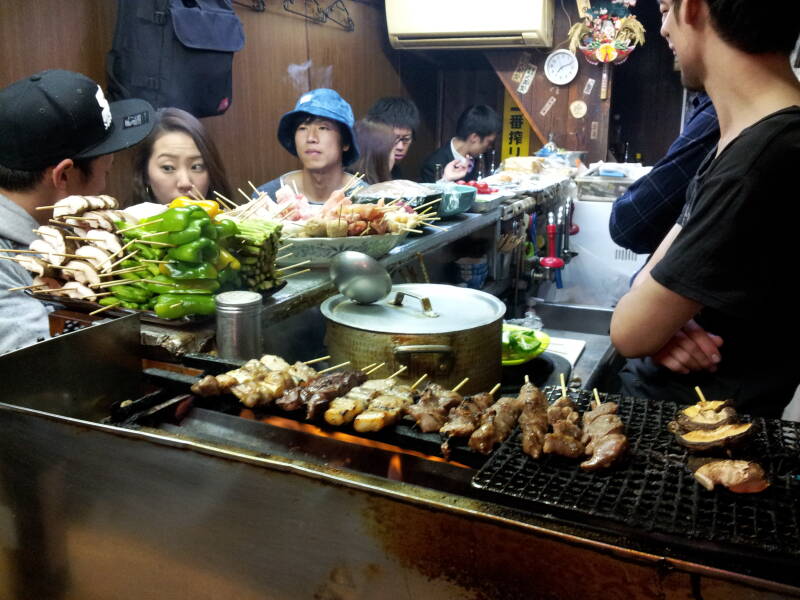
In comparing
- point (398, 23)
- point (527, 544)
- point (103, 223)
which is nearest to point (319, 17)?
point (398, 23)

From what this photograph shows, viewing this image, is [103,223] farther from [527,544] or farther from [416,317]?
[527,544]

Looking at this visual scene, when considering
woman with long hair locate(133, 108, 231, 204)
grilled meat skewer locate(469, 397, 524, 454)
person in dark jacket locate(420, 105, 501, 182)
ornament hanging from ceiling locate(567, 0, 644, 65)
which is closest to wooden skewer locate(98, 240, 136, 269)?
grilled meat skewer locate(469, 397, 524, 454)

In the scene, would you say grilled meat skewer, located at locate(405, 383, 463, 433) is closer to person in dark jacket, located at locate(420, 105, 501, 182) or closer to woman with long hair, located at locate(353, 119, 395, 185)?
woman with long hair, located at locate(353, 119, 395, 185)

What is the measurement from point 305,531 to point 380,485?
181mm

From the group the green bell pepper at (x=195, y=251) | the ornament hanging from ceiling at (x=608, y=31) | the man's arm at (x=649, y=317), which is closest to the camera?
the man's arm at (x=649, y=317)

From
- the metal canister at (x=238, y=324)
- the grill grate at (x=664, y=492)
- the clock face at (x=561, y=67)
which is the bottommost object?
the grill grate at (x=664, y=492)

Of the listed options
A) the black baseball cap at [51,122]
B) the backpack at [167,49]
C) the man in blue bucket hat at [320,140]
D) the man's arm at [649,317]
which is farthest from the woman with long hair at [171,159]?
the man's arm at [649,317]

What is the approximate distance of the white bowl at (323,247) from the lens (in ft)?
9.48

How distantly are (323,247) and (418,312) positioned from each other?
56 centimetres

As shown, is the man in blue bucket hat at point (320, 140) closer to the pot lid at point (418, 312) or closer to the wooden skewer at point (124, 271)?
the pot lid at point (418, 312)

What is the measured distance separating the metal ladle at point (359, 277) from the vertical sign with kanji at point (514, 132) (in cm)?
935

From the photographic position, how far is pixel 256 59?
7328mm

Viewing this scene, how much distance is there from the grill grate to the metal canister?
1020 millimetres

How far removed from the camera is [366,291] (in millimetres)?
2652
